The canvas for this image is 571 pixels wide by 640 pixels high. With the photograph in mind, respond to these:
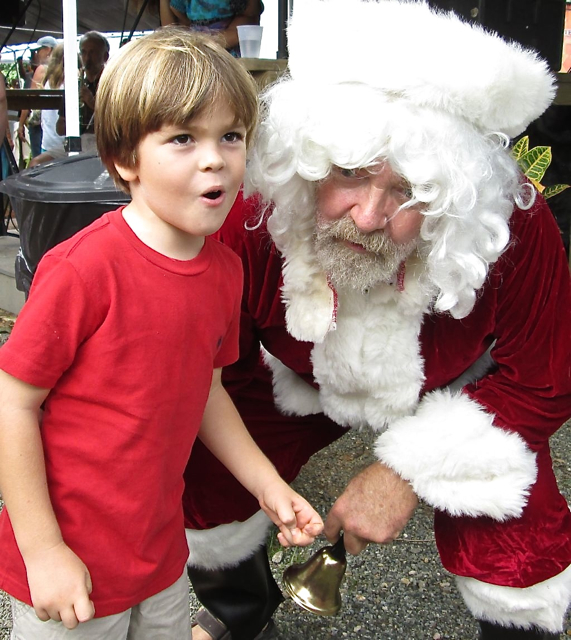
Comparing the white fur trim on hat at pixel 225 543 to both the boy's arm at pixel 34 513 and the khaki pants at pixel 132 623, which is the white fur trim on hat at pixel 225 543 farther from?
the boy's arm at pixel 34 513

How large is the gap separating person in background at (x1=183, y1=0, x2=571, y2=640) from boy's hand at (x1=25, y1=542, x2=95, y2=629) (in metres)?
0.67

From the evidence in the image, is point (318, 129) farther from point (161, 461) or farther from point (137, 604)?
point (137, 604)

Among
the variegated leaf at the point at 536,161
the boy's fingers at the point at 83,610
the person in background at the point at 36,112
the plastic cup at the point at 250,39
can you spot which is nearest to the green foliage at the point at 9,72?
the person in background at the point at 36,112

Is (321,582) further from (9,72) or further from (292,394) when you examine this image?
(9,72)

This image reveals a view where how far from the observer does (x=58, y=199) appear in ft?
7.41

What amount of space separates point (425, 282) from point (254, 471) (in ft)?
1.77

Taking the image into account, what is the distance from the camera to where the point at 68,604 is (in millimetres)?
1079

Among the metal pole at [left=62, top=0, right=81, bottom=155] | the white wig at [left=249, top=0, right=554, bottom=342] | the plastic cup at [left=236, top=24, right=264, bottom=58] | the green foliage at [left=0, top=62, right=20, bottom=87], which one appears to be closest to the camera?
the white wig at [left=249, top=0, right=554, bottom=342]

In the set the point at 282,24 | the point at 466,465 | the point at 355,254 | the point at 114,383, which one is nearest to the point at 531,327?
the point at 466,465

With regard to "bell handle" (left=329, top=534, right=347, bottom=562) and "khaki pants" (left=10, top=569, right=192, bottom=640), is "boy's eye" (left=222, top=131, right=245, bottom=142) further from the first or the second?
"bell handle" (left=329, top=534, right=347, bottom=562)

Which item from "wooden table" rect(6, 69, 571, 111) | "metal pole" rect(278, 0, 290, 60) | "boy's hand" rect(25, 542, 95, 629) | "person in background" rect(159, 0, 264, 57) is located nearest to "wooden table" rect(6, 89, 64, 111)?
"wooden table" rect(6, 69, 571, 111)

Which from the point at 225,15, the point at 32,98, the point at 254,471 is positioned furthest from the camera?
the point at 32,98

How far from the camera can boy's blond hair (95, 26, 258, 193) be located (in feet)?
3.44

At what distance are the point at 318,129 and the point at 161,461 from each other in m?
0.71
